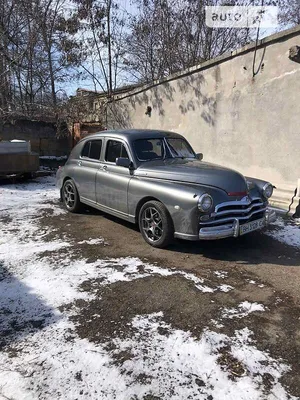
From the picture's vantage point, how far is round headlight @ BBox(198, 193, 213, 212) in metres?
4.15

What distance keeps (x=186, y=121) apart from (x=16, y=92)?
1008 centimetres

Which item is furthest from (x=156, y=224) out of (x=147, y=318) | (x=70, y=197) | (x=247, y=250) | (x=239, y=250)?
(x=70, y=197)

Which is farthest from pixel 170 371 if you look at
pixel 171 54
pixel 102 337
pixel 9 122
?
pixel 171 54

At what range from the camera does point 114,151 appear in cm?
571

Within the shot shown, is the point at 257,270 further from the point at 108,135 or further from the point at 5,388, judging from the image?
the point at 108,135

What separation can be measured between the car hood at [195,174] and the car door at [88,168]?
4.00ft

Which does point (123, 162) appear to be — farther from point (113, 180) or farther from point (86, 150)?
point (86, 150)

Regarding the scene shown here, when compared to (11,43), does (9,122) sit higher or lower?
lower

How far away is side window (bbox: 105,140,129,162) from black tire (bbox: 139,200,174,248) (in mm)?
1139

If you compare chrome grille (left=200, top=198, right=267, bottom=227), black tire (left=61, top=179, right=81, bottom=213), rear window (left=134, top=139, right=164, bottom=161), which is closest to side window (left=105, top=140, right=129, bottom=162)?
rear window (left=134, top=139, right=164, bottom=161)

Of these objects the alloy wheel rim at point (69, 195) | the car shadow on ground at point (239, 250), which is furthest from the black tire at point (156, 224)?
the alloy wheel rim at point (69, 195)

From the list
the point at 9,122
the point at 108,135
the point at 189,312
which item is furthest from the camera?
the point at 9,122

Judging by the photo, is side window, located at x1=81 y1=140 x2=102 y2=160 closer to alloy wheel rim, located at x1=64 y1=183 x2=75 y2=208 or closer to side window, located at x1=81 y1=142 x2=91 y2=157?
side window, located at x1=81 y1=142 x2=91 y2=157

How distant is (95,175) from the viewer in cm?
598
